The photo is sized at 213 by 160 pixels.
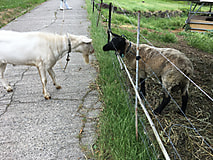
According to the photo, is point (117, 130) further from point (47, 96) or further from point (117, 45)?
point (117, 45)

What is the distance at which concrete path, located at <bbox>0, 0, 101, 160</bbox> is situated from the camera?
8.43 feet

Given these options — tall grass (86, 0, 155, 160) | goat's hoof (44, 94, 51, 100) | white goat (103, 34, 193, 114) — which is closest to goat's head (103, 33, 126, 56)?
white goat (103, 34, 193, 114)

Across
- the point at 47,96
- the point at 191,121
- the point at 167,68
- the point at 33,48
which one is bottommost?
the point at 191,121

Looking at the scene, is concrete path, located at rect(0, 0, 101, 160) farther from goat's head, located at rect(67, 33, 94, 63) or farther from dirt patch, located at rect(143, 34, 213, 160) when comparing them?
dirt patch, located at rect(143, 34, 213, 160)

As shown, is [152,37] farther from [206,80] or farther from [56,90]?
[56,90]

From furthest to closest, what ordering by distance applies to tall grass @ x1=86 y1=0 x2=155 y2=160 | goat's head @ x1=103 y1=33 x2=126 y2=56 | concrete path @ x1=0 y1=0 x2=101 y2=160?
goat's head @ x1=103 y1=33 x2=126 y2=56
concrete path @ x1=0 y1=0 x2=101 y2=160
tall grass @ x1=86 y1=0 x2=155 y2=160

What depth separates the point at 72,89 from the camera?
13.5 ft

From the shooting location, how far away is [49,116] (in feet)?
10.6

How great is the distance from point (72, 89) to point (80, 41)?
3.61ft

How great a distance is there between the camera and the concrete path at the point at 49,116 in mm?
2569

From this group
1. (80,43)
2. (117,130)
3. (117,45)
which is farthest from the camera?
(117,45)

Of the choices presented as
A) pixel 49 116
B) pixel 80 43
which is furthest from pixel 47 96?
pixel 80 43

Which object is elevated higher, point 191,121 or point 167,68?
point 167,68

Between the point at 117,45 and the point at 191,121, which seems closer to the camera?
the point at 191,121
